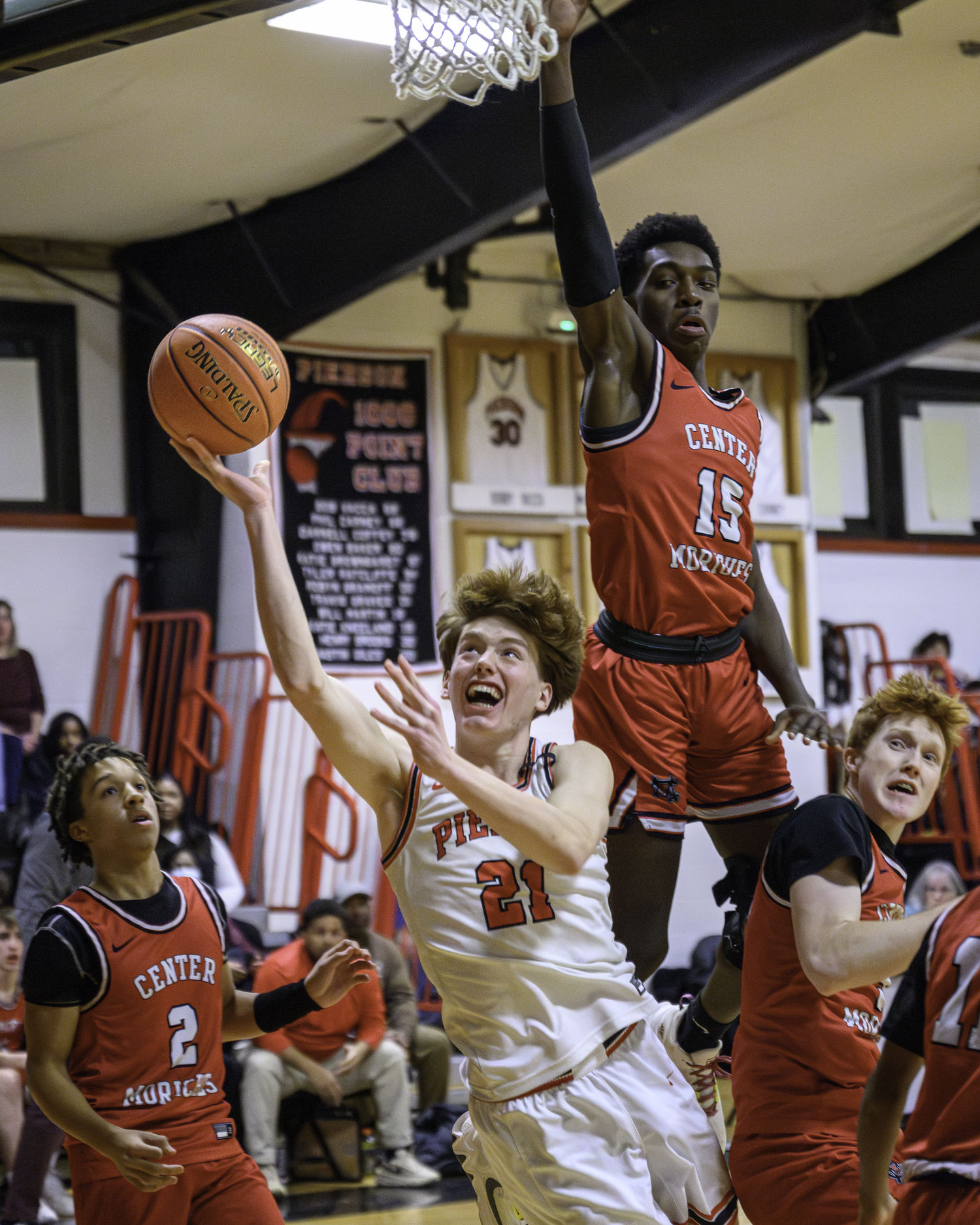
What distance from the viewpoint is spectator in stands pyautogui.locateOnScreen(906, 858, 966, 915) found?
9.61 m

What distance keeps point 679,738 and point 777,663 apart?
0.40 metres

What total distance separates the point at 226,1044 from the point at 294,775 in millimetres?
2622

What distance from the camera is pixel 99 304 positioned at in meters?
10.1

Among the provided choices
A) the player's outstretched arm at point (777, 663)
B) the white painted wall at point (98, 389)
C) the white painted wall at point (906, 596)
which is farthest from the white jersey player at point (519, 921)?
the white painted wall at point (906, 596)

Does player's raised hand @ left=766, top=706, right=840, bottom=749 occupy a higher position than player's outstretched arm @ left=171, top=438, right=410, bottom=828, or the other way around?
player's outstretched arm @ left=171, top=438, right=410, bottom=828

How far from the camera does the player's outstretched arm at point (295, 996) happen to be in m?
3.67

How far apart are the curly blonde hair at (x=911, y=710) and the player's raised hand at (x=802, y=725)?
0.47 meters

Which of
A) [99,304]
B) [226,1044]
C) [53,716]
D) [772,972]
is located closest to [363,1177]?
[226,1044]

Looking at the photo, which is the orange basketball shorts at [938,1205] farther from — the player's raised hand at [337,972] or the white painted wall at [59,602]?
the white painted wall at [59,602]

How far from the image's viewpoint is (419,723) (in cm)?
268

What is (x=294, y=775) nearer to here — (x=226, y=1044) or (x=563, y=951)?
(x=226, y=1044)

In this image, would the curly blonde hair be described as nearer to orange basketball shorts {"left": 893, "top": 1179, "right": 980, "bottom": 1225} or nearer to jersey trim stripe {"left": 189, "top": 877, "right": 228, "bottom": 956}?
orange basketball shorts {"left": 893, "top": 1179, "right": 980, "bottom": 1225}

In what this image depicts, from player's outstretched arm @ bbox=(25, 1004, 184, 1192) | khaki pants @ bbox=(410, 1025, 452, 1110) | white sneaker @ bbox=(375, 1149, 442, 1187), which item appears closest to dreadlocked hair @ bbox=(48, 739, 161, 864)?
player's outstretched arm @ bbox=(25, 1004, 184, 1192)

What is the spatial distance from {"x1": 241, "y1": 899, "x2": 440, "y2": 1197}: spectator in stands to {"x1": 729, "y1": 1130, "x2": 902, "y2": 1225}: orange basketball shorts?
402 centimetres
